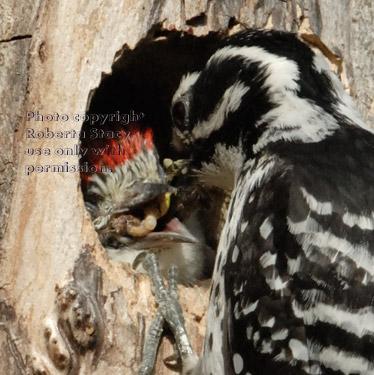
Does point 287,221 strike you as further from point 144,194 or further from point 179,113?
point 144,194

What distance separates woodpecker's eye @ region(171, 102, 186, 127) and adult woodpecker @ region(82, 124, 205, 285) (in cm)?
43

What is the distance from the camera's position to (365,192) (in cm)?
286

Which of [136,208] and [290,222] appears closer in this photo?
[290,222]

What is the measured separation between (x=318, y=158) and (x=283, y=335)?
57 cm

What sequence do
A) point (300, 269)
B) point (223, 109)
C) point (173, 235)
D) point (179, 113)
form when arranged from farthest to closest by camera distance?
point (173, 235), point (179, 113), point (223, 109), point (300, 269)

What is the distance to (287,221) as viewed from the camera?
280 cm

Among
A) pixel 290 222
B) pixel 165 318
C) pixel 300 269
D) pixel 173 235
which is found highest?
pixel 290 222

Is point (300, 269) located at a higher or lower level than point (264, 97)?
lower

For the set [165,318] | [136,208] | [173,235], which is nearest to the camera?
[165,318]

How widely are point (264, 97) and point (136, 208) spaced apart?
1.04 meters

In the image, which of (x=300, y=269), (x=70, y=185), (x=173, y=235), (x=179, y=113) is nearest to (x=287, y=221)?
(x=300, y=269)

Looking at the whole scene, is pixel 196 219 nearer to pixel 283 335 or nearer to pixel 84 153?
pixel 84 153

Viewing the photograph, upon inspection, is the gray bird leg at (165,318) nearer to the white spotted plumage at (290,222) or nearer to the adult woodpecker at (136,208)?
the white spotted plumage at (290,222)

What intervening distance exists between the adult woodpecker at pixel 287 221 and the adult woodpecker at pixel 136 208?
62cm
